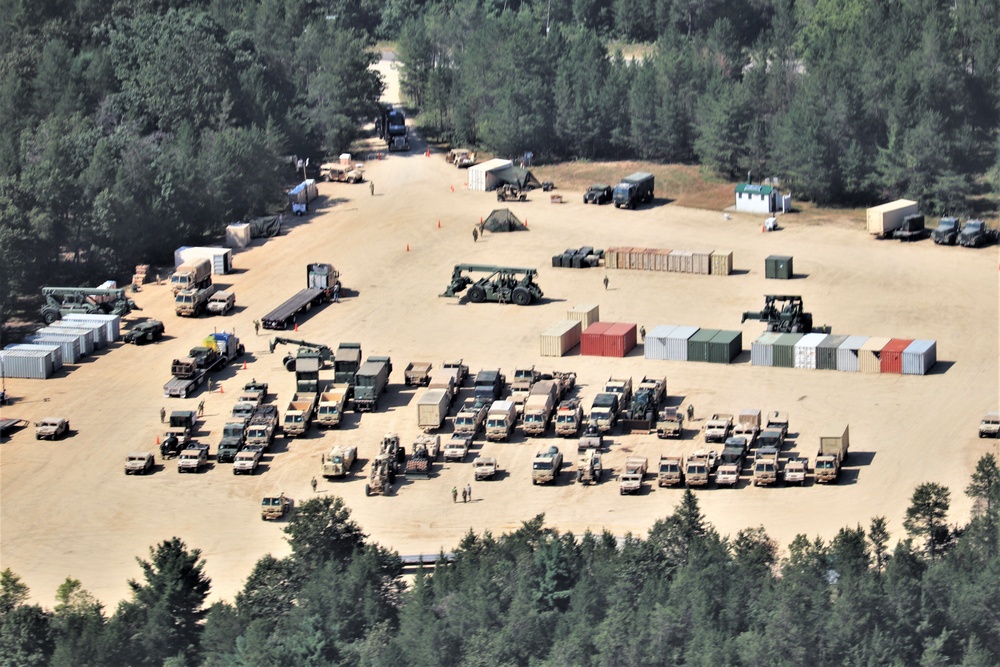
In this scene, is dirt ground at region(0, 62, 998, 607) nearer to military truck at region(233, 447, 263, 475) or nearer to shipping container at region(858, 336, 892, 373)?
military truck at region(233, 447, 263, 475)

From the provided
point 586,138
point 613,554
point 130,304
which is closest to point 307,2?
point 586,138

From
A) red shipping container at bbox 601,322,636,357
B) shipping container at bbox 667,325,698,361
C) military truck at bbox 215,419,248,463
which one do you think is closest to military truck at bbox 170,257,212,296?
military truck at bbox 215,419,248,463

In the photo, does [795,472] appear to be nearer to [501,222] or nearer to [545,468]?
[545,468]


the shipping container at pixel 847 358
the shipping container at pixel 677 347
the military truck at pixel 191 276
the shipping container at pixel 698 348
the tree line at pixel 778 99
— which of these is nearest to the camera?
the shipping container at pixel 847 358

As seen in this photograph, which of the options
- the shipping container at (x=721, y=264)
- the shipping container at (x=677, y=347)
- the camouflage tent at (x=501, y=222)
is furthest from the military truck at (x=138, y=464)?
the camouflage tent at (x=501, y=222)

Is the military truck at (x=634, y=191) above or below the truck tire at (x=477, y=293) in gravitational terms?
above

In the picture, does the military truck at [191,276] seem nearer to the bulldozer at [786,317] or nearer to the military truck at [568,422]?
the military truck at [568,422]

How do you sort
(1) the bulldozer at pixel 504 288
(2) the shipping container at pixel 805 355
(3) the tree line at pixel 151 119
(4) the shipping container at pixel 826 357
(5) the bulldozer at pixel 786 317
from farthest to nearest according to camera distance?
(3) the tree line at pixel 151 119 → (1) the bulldozer at pixel 504 288 → (5) the bulldozer at pixel 786 317 → (2) the shipping container at pixel 805 355 → (4) the shipping container at pixel 826 357
